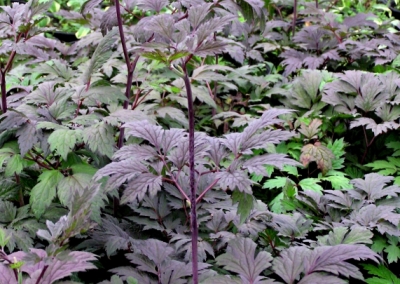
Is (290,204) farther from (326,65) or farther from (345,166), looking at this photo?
(326,65)

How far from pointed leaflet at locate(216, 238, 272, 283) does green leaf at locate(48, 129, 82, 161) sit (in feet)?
1.83

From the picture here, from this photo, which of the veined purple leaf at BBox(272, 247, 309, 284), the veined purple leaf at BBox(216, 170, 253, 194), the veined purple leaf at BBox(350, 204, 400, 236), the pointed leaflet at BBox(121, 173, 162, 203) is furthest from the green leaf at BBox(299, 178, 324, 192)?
the pointed leaflet at BBox(121, 173, 162, 203)

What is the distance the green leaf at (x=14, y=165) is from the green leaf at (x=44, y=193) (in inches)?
2.9

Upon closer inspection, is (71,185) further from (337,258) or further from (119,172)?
(337,258)

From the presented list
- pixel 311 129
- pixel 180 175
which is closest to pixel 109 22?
pixel 180 175

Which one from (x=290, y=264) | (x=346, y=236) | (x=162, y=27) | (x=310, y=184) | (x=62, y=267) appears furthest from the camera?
(x=310, y=184)

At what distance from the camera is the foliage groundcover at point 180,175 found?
1289 millimetres

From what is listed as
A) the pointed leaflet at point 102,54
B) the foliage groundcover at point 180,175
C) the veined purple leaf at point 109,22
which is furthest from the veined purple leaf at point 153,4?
the pointed leaflet at point 102,54

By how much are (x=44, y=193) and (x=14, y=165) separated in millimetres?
134

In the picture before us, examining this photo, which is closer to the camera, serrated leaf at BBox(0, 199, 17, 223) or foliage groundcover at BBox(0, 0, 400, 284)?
foliage groundcover at BBox(0, 0, 400, 284)

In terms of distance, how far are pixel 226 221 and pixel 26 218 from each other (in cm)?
66

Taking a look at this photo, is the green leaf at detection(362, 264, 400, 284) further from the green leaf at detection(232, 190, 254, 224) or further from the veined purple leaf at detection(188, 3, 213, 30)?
the veined purple leaf at detection(188, 3, 213, 30)

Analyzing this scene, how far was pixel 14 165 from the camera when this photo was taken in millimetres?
1507

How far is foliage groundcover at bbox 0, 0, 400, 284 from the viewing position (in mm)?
1289
